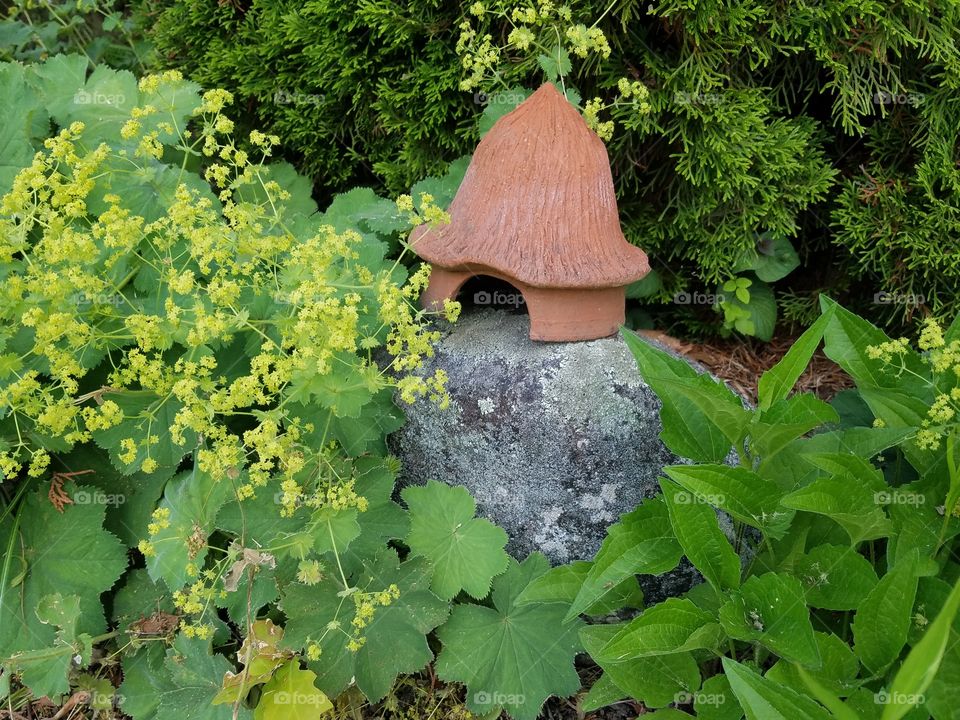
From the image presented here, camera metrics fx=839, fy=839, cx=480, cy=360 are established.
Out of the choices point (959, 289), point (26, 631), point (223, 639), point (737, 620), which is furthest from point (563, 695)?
point (959, 289)

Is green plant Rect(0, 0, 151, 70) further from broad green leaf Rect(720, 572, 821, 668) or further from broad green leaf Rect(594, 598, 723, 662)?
broad green leaf Rect(720, 572, 821, 668)

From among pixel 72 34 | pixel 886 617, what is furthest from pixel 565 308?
pixel 72 34

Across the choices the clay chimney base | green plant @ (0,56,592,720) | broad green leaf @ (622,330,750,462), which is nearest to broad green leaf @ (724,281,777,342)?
the clay chimney base

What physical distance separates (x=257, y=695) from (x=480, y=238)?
5.17ft

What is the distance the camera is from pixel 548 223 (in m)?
2.75

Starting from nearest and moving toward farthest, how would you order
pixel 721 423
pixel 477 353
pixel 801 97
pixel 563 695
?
pixel 721 423 → pixel 563 695 → pixel 477 353 → pixel 801 97

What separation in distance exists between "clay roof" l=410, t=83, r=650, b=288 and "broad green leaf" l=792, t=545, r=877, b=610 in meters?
1.07

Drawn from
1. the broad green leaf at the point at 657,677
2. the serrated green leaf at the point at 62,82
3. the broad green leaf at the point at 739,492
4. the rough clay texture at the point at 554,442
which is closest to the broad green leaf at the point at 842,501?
the broad green leaf at the point at 739,492

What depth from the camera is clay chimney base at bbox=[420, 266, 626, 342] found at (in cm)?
276

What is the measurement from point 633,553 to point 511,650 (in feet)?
1.79

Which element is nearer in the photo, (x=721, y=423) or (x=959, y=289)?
(x=721, y=423)

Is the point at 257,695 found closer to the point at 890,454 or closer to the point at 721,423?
the point at 721,423

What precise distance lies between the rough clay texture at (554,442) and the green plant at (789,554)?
347 mm

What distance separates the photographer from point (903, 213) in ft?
10.1
